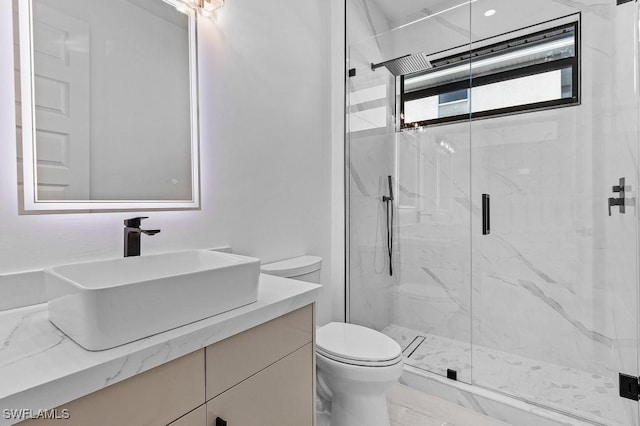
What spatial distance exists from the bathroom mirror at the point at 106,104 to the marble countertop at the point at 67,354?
A: 387mm

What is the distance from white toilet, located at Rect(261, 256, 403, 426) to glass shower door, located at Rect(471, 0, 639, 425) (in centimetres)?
80

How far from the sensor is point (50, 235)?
1.00 metres

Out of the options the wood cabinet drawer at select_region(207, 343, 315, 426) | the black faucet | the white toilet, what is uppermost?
the black faucet

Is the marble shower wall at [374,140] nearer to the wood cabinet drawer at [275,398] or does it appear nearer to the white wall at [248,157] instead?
the white wall at [248,157]

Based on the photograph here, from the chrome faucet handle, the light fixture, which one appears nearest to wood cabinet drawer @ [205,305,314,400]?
the chrome faucet handle

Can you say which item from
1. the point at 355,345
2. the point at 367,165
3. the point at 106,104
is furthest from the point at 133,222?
the point at 367,165

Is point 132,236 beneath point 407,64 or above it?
beneath

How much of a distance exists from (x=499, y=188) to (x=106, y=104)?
235cm

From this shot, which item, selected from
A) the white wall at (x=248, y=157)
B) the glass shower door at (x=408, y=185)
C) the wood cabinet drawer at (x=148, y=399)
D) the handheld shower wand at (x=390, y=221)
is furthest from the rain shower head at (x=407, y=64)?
the wood cabinet drawer at (x=148, y=399)

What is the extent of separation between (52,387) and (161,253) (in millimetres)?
712

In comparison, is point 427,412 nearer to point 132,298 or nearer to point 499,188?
point 499,188

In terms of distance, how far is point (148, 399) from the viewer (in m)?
0.69

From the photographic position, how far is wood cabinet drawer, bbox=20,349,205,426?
60 centimetres

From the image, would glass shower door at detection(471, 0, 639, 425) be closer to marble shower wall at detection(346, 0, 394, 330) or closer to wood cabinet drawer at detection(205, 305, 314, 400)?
marble shower wall at detection(346, 0, 394, 330)
